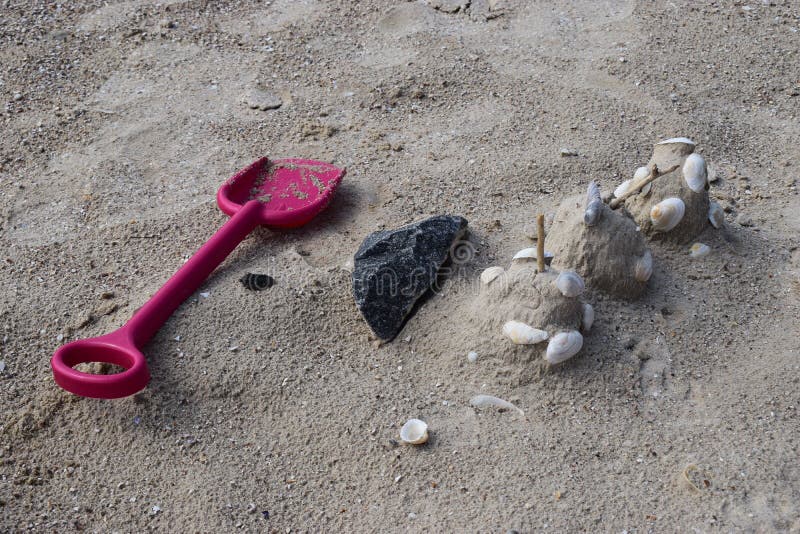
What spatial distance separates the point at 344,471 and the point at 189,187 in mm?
1185

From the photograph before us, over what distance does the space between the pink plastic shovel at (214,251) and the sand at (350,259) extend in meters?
0.06

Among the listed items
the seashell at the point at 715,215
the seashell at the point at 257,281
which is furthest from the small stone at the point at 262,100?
the seashell at the point at 715,215

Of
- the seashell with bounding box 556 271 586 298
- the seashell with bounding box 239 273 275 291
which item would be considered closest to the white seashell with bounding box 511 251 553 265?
the seashell with bounding box 556 271 586 298

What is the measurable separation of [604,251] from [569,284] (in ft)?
0.74

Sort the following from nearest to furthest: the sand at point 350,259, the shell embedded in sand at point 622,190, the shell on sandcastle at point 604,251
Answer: the sand at point 350,259 < the shell on sandcastle at point 604,251 < the shell embedded in sand at point 622,190

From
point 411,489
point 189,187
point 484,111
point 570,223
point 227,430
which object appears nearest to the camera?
point 411,489

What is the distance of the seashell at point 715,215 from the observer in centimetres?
210

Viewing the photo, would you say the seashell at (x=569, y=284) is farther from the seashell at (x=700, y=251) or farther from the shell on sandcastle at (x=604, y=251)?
the seashell at (x=700, y=251)

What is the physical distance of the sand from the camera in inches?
65.2

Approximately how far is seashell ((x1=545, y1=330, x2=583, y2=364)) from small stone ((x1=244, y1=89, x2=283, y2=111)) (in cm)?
153

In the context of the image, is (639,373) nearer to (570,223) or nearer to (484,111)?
(570,223)

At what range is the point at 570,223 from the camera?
1.92 m

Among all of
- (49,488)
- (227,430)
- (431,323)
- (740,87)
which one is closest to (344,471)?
(227,430)

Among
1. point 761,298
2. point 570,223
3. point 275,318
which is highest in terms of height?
point 570,223
